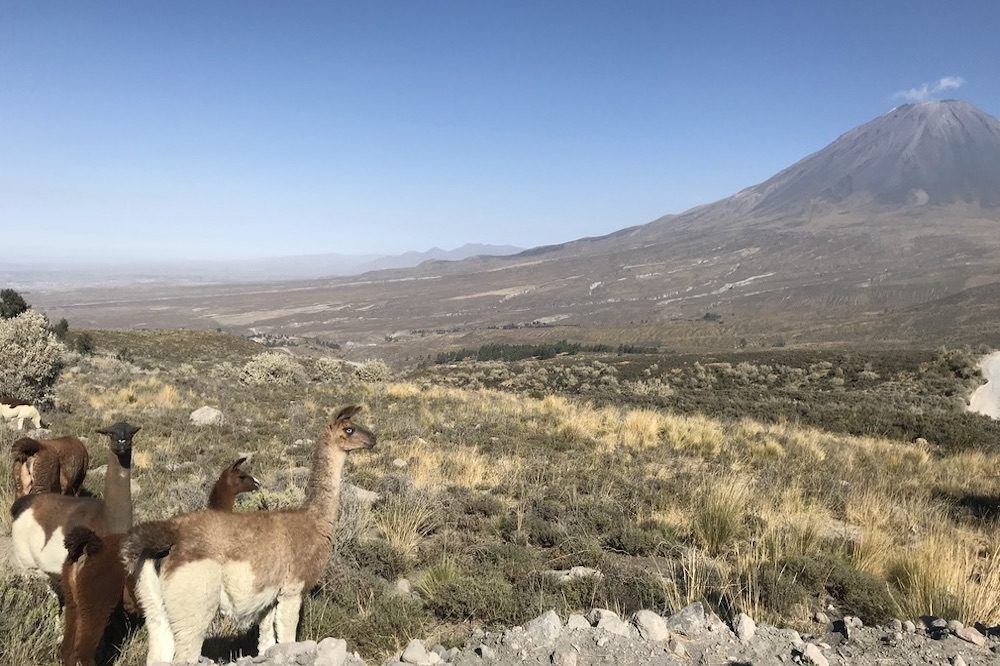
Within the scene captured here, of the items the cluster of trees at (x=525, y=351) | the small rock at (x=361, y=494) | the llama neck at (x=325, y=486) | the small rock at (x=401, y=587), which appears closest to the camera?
the llama neck at (x=325, y=486)

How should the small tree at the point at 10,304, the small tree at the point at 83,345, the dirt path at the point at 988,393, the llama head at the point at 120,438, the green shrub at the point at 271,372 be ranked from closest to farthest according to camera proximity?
the llama head at the point at 120,438, the green shrub at the point at 271,372, the dirt path at the point at 988,393, the small tree at the point at 10,304, the small tree at the point at 83,345

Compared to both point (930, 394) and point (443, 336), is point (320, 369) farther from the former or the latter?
point (443, 336)

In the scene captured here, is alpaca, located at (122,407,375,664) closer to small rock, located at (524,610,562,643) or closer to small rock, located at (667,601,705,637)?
small rock, located at (524,610,562,643)

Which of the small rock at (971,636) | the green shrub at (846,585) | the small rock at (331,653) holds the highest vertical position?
the small rock at (331,653)

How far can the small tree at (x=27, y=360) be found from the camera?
1195 cm

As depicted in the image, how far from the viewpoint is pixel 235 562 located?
9.55 feet

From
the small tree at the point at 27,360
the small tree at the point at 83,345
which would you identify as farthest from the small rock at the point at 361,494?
the small tree at the point at 83,345

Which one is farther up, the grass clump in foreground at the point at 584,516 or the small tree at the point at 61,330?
the small tree at the point at 61,330

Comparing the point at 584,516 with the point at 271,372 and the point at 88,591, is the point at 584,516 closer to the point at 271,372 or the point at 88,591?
the point at 88,591

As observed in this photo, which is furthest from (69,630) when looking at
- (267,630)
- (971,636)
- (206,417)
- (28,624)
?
(206,417)

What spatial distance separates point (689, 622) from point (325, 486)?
2446 millimetres

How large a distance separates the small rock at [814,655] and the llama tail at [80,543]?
3819 mm

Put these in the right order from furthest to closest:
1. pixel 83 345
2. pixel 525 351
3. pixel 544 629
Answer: pixel 525 351
pixel 83 345
pixel 544 629

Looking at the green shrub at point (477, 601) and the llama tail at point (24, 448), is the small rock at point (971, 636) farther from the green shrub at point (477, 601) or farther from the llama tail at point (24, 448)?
the llama tail at point (24, 448)
